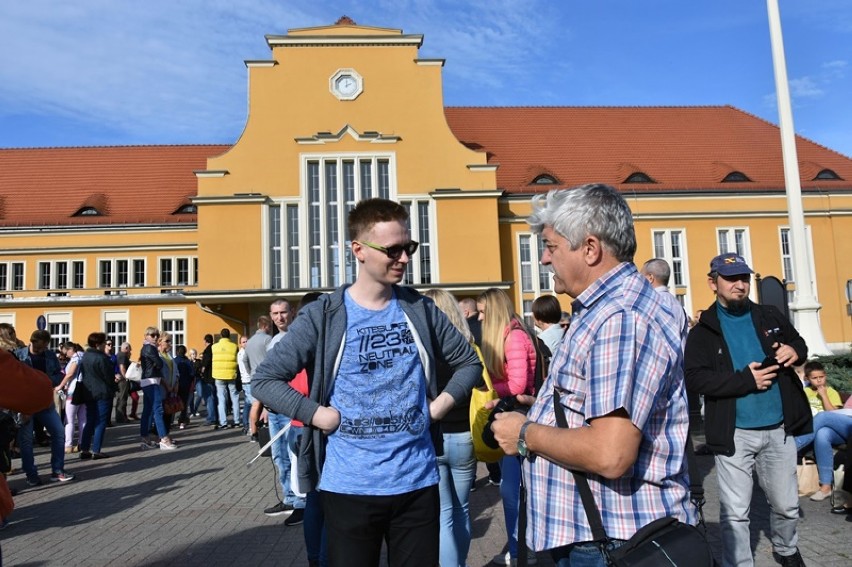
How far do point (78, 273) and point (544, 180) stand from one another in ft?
73.6

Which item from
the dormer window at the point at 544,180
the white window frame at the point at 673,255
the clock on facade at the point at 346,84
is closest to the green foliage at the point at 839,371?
the white window frame at the point at 673,255

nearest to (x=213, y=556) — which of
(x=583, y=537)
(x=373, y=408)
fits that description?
(x=373, y=408)

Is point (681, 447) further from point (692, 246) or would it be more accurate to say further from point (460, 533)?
point (692, 246)

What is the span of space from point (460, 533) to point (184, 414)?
12.7 metres

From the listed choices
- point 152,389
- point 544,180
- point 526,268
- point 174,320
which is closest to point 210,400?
point 152,389

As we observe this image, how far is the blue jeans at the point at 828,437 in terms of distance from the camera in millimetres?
6559

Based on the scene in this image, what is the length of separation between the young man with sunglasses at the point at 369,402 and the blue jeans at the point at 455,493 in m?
1.21

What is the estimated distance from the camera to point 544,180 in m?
31.8

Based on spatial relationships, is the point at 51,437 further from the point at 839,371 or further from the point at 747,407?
the point at 839,371

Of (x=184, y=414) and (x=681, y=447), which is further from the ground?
(x=681, y=447)

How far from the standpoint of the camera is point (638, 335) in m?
1.98

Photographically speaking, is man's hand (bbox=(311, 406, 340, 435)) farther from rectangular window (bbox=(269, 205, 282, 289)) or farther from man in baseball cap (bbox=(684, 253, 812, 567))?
rectangular window (bbox=(269, 205, 282, 289))

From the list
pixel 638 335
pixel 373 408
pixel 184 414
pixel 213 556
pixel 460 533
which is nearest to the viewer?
pixel 638 335

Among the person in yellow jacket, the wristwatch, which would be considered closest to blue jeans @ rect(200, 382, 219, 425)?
the person in yellow jacket
